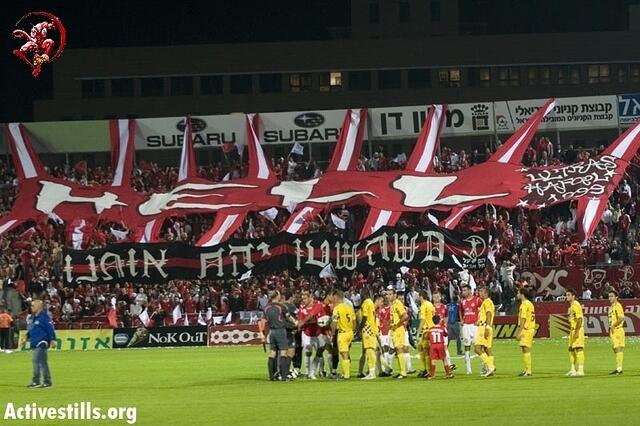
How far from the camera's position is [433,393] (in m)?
24.1

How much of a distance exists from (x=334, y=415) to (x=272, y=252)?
28689 mm

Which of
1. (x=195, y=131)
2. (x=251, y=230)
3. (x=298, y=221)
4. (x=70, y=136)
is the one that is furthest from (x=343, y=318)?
(x=70, y=136)

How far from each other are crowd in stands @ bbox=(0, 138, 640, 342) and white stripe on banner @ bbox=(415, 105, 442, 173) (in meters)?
2.28

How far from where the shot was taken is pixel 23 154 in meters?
58.7

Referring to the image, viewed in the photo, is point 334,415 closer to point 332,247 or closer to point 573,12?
point 332,247

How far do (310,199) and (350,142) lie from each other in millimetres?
3993

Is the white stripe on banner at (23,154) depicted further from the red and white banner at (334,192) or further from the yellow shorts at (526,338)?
the yellow shorts at (526,338)

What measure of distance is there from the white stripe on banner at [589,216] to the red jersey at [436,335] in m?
20.8

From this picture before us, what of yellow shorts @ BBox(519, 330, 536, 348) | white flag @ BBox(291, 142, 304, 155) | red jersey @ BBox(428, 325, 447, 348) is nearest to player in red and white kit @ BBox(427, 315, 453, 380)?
red jersey @ BBox(428, 325, 447, 348)

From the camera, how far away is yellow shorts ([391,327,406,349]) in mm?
29203

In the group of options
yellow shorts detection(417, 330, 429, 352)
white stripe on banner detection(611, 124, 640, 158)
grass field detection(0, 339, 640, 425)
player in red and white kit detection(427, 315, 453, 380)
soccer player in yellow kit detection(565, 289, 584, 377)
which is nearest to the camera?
grass field detection(0, 339, 640, 425)

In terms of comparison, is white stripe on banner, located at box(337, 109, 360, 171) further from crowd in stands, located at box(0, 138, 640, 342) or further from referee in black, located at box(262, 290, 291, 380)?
referee in black, located at box(262, 290, 291, 380)

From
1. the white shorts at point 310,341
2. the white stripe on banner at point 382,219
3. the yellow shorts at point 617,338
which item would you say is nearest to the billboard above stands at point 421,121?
the white stripe on banner at point 382,219

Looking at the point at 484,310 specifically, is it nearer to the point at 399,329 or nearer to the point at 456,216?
the point at 399,329
